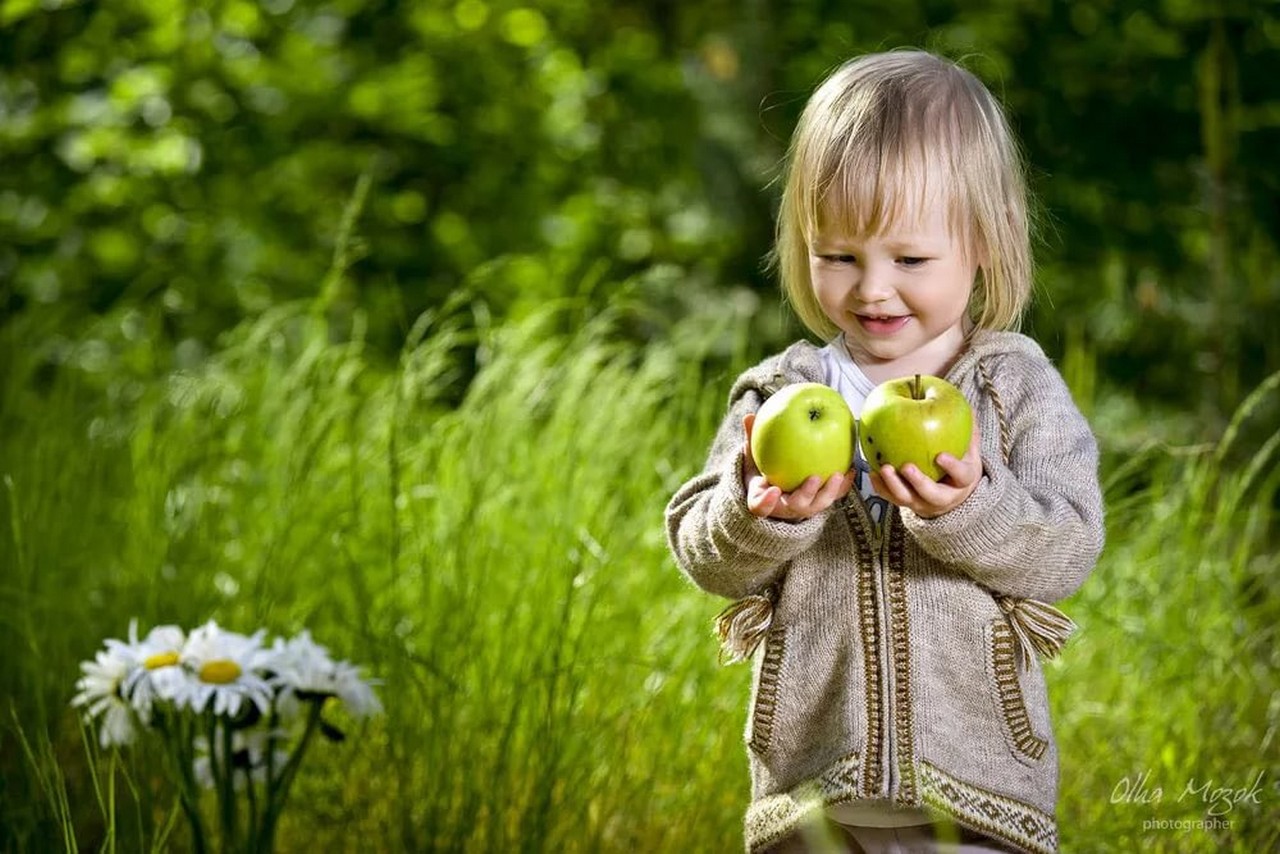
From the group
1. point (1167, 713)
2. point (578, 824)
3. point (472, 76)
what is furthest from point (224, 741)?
point (472, 76)

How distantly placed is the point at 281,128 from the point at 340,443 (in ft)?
7.49

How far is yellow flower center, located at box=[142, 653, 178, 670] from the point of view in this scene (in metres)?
2.08

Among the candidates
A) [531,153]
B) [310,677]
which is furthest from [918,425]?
[531,153]

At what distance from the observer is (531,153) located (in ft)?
20.9

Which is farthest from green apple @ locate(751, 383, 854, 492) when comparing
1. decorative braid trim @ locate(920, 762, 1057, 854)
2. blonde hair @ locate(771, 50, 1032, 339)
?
decorative braid trim @ locate(920, 762, 1057, 854)

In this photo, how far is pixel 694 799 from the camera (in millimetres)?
2623

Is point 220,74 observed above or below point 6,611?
above

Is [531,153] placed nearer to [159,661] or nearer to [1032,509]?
[159,661]

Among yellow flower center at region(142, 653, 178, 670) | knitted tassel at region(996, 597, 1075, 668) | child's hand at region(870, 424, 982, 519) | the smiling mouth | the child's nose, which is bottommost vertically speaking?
knitted tassel at region(996, 597, 1075, 668)

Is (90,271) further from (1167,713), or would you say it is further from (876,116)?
(876,116)

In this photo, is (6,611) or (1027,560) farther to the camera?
(6,611)

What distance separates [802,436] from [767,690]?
37 cm

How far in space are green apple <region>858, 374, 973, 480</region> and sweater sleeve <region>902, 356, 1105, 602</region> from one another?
0.07 meters

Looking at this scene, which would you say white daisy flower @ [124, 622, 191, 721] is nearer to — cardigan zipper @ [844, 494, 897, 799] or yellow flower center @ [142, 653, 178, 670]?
yellow flower center @ [142, 653, 178, 670]
